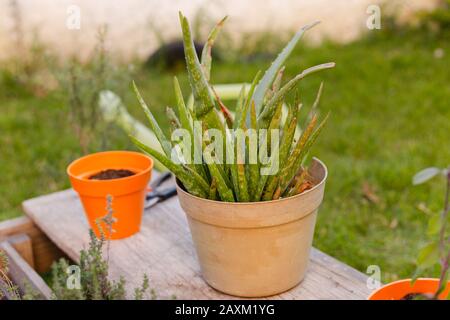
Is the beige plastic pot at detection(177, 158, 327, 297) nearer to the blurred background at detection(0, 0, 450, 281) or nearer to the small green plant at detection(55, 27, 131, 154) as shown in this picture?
the blurred background at detection(0, 0, 450, 281)

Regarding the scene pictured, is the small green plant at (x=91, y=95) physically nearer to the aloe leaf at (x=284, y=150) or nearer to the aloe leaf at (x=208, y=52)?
the aloe leaf at (x=208, y=52)

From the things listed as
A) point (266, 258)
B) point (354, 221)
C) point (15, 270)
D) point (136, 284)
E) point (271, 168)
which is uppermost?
point (271, 168)

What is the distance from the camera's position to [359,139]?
306cm

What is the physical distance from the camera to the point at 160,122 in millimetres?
3346

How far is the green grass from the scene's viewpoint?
231 cm

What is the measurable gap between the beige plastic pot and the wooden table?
0.15ft

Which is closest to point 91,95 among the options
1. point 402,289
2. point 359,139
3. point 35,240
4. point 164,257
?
point 35,240

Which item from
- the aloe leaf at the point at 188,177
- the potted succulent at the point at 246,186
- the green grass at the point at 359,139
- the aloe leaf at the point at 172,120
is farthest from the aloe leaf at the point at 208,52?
the green grass at the point at 359,139

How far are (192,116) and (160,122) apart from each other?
2.11 meters

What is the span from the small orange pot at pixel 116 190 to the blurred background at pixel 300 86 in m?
0.46

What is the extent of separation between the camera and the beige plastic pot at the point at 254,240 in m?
1.19

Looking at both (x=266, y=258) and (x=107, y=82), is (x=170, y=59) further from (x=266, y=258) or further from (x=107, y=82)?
(x=266, y=258)

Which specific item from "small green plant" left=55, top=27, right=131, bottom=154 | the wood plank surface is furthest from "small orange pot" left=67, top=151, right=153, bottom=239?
"small green plant" left=55, top=27, right=131, bottom=154
